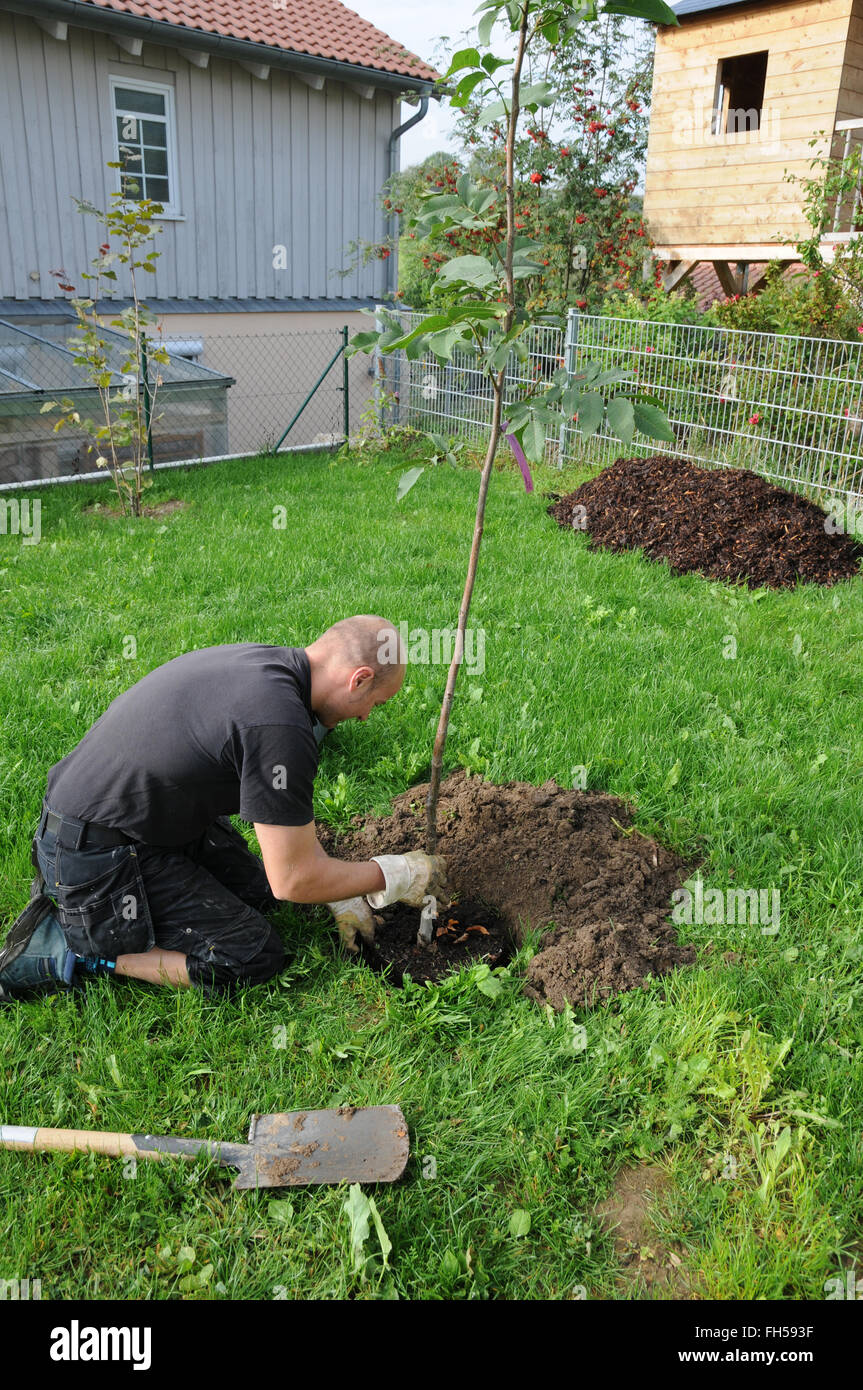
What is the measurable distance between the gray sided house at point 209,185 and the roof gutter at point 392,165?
4 centimetres

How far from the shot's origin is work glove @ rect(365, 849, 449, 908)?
3.01 metres

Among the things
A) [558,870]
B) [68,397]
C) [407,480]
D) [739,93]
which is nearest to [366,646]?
[407,480]

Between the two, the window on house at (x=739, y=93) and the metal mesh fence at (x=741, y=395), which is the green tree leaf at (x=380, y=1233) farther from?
the window on house at (x=739, y=93)

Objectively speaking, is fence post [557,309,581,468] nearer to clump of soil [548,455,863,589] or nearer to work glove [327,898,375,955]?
clump of soil [548,455,863,589]

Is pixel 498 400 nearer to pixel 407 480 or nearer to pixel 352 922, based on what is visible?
pixel 407 480

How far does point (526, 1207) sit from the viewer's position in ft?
7.58

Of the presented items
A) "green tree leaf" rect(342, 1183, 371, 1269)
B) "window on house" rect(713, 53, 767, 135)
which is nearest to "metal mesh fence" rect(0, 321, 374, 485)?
"window on house" rect(713, 53, 767, 135)

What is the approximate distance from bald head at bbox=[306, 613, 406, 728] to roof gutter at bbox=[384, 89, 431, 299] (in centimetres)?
1232

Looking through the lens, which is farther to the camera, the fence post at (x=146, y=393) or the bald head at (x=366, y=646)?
the fence post at (x=146, y=393)

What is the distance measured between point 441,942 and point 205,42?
11.5 metres

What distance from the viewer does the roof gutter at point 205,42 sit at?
9.55m

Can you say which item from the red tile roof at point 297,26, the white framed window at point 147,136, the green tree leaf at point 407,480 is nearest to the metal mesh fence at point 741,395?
the white framed window at point 147,136

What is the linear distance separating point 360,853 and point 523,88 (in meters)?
2.47

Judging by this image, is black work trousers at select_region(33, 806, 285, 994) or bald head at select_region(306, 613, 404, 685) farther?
black work trousers at select_region(33, 806, 285, 994)
